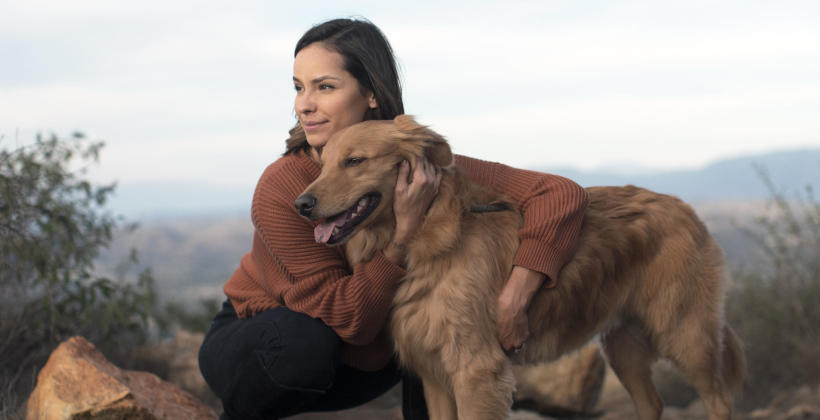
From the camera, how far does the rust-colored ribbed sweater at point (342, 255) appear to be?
2840mm

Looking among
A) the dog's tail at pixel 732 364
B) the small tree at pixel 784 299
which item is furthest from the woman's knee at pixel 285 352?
the small tree at pixel 784 299

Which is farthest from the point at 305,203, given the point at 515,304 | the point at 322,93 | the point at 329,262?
the point at 515,304

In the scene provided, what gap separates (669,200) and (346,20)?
183 centimetres

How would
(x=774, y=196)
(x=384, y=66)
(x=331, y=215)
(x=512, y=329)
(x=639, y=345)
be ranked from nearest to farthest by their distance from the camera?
(x=331, y=215), (x=512, y=329), (x=384, y=66), (x=639, y=345), (x=774, y=196)

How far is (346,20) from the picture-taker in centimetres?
322

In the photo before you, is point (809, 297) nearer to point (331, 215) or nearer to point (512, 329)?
point (512, 329)

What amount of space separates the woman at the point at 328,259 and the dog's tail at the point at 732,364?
131 centimetres

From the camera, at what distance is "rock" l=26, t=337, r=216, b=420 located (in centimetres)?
324

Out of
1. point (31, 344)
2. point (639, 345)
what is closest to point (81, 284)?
point (31, 344)

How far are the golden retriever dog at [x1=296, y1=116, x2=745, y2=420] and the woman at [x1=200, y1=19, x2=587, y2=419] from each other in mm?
81

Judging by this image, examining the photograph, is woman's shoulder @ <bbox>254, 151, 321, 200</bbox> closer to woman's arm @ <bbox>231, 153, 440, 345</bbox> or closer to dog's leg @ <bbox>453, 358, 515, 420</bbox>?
woman's arm @ <bbox>231, 153, 440, 345</bbox>

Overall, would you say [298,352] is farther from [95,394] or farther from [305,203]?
[95,394]

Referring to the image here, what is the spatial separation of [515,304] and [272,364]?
3.53ft

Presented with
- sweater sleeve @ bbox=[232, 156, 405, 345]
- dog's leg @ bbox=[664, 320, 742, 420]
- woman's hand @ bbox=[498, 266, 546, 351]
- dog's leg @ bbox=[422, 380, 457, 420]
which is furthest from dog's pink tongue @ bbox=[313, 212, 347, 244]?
dog's leg @ bbox=[664, 320, 742, 420]
